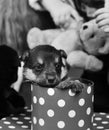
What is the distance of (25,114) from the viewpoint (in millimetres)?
749

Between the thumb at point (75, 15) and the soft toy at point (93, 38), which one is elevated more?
the thumb at point (75, 15)

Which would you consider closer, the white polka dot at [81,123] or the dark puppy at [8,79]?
the white polka dot at [81,123]

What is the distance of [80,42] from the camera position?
0.93m

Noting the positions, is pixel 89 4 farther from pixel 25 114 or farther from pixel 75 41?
pixel 25 114

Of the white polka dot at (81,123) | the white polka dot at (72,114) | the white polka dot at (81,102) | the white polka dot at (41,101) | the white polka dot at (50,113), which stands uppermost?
the white polka dot at (41,101)

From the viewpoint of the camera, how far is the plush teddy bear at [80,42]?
917mm

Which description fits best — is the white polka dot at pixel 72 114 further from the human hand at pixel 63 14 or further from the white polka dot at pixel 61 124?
the human hand at pixel 63 14

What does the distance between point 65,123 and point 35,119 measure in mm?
63

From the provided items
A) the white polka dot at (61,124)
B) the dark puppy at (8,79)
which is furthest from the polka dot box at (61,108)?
the dark puppy at (8,79)

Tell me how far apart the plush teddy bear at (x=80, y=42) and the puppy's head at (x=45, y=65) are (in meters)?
0.28

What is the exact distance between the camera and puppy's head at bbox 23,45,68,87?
59 cm

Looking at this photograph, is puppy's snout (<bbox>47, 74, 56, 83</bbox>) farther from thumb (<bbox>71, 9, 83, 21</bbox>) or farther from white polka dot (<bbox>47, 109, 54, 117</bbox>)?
thumb (<bbox>71, 9, 83, 21</bbox>)

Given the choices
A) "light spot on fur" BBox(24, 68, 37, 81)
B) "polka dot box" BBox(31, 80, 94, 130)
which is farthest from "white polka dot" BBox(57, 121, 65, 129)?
"light spot on fur" BBox(24, 68, 37, 81)

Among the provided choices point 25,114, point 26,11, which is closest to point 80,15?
point 26,11
